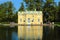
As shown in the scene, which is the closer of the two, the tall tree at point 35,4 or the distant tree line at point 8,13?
the tall tree at point 35,4

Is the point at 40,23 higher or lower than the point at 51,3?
lower

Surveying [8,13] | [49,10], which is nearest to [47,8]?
[49,10]

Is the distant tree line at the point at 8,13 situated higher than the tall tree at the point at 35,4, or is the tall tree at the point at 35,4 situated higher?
the tall tree at the point at 35,4

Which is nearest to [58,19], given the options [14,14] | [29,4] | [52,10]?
[52,10]

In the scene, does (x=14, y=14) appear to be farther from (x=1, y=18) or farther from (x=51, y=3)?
(x=51, y=3)

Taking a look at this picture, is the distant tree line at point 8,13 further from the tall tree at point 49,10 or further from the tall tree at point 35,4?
the tall tree at point 49,10

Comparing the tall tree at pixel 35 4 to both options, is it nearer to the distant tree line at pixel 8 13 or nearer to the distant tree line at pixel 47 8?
the distant tree line at pixel 47 8

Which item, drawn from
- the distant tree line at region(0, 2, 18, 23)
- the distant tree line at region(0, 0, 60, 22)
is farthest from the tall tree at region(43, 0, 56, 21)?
the distant tree line at region(0, 2, 18, 23)

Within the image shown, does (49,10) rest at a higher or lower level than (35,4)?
lower

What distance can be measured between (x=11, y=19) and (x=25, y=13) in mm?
17064

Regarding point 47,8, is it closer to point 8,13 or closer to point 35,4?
point 35,4

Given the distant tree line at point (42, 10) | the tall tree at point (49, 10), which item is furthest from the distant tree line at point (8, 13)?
the tall tree at point (49, 10)

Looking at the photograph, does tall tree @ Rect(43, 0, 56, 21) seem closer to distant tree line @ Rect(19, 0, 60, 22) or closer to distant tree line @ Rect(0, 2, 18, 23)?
distant tree line @ Rect(19, 0, 60, 22)

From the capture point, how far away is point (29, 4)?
267 ft
